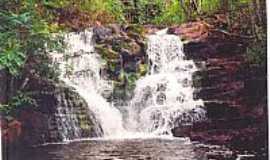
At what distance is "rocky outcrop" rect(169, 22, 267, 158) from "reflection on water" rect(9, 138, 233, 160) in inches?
1.6

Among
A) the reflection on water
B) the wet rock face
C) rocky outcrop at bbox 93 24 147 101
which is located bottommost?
the reflection on water

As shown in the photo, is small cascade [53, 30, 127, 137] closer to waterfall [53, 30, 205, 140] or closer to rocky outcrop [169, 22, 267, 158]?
waterfall [53, 30, 205, 140]

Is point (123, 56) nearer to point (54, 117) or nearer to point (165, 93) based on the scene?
point (165, 93)

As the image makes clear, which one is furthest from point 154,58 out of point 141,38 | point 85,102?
point 85,102

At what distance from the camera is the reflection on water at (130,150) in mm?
1683

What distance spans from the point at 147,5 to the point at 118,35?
0.42 feet

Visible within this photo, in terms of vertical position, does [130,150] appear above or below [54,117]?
below

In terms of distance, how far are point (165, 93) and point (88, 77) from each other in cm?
24

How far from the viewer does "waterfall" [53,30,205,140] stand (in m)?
1.69

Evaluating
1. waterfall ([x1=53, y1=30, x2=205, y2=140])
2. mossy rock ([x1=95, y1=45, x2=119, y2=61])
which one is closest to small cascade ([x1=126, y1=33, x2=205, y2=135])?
waterfall ([x1=53, y1=30, x2=205, y2=140])

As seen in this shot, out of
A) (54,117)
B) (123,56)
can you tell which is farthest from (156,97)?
(54,117)

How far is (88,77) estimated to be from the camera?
68.2 inches

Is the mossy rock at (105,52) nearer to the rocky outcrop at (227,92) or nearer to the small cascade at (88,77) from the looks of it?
the small cascade at (88,77)

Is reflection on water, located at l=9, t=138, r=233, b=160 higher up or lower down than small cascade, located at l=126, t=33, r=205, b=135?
lower down
